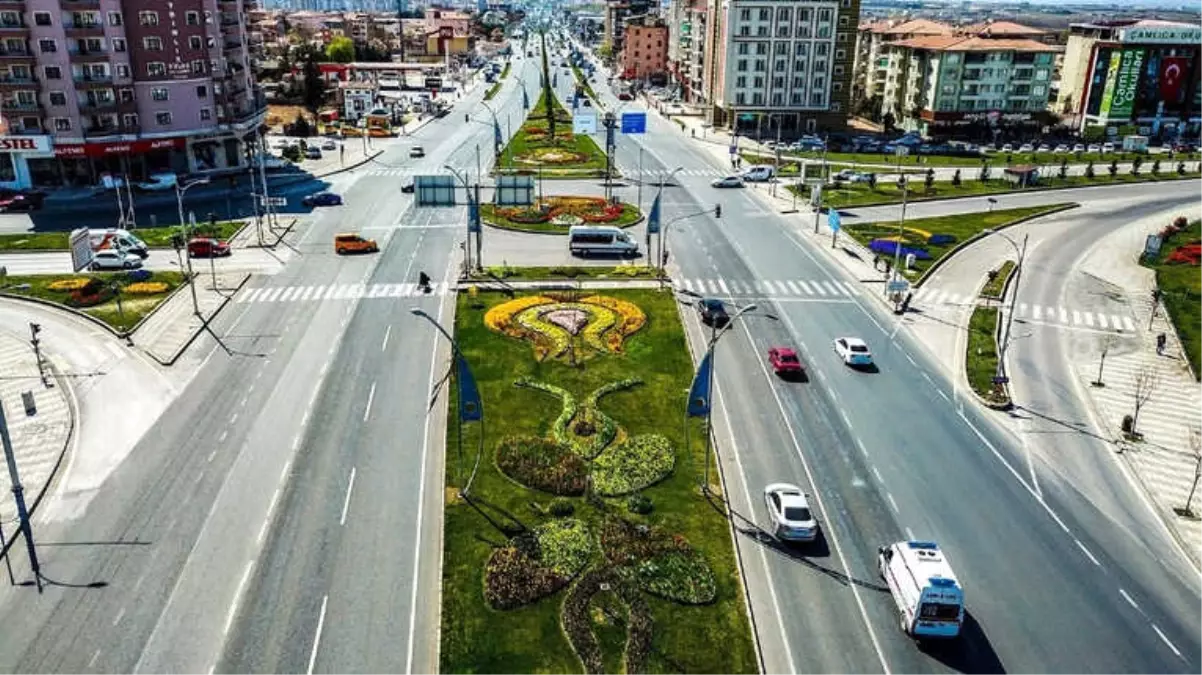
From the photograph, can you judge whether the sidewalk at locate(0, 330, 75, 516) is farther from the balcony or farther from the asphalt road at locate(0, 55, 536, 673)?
the balcony

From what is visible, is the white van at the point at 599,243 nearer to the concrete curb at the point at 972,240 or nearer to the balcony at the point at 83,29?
the concrete curb at the point at 972,240

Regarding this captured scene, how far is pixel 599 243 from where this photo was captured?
8769cm

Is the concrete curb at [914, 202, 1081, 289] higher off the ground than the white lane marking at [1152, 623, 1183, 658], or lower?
higher

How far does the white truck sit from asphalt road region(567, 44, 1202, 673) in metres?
0.78

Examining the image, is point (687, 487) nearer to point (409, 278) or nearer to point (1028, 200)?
point (409, 278)

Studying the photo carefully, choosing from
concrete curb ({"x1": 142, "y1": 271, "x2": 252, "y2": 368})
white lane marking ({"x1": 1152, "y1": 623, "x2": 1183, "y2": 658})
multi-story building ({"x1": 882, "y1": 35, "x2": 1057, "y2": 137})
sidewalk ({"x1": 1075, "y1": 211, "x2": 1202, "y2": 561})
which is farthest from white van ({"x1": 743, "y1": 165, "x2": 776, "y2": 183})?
white lane marking ({"x1": 1152, "y1": 623, "x2": 1183, "y2": 658})

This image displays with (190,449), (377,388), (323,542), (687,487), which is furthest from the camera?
(377,388)

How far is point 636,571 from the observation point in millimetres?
39438

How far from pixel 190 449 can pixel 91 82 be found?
3003 inches

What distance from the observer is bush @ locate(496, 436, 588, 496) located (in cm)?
4612

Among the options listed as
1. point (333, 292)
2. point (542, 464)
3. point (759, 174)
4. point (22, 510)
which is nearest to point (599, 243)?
point (333, 292)

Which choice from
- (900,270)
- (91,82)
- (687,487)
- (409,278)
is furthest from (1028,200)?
(91,82)

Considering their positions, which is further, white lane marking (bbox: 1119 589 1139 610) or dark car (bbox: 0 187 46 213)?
dark car (bbox: 0 187 46 213)

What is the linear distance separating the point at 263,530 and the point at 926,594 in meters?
29.4
